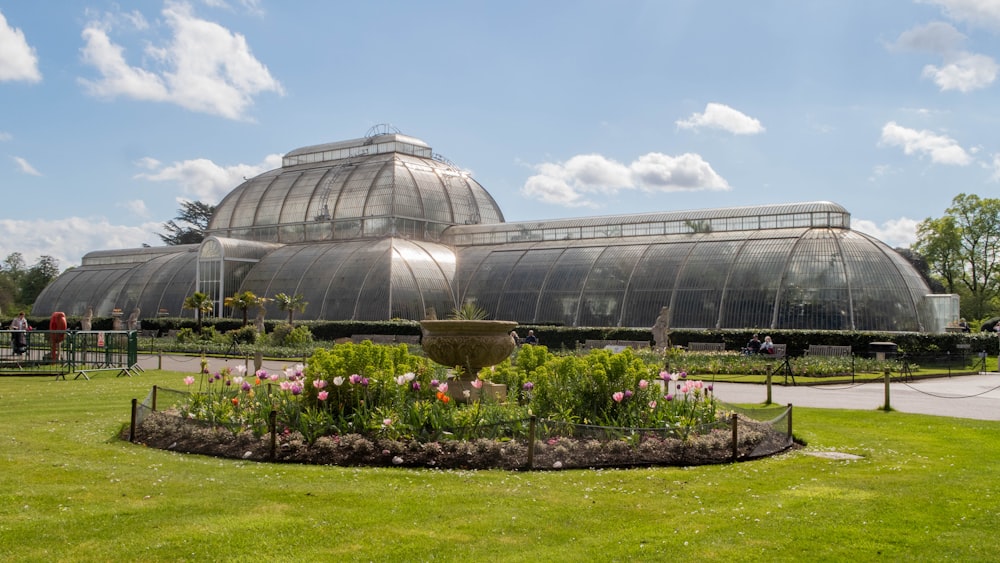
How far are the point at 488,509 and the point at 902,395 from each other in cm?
1790

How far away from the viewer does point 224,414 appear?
46.0ft

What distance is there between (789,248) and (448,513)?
39024 millimetres

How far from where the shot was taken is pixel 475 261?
57469 mm

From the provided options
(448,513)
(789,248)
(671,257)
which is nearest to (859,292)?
(789,248)

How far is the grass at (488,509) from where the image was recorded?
25.8 ft

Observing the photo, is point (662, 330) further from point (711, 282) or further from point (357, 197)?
point (357, 197)

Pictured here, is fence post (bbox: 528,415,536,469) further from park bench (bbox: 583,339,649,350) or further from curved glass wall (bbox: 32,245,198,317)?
curved glass wall (bbox: 32,245,198,317)

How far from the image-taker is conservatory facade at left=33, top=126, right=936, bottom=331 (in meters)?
42.7

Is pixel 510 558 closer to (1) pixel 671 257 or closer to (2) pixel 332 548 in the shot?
(2) pixel 332 548

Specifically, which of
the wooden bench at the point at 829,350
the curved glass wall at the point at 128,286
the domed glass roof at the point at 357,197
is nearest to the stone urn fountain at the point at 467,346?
the wooden bench at the point at 829,350

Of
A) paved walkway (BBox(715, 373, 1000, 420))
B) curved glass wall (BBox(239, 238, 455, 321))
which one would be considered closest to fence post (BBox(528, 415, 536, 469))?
paved walkway (BBox(715, 373, 1000, 420))

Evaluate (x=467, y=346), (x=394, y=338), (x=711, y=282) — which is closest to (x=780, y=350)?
(x=711, y=282)

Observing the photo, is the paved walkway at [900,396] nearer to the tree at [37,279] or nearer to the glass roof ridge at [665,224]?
the glass roof ridge at [665,224]

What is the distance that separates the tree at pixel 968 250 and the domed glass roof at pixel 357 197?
110 feet
